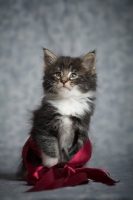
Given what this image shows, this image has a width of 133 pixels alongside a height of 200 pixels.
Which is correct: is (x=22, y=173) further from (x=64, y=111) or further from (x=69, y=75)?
(x=69, y=75)

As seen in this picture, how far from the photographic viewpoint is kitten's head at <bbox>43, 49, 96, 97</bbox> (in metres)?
2.64

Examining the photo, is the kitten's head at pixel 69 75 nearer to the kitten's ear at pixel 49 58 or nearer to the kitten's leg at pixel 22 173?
the kitten's ear at pixel 49 58

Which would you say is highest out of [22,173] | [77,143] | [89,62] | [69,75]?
[89,62]

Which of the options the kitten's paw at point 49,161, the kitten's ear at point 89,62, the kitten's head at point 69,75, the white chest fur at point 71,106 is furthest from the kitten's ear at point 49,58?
the kitten's paw at point 49,161

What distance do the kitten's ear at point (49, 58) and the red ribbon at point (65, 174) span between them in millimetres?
630

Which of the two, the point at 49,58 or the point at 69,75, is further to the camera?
the point at 49,58

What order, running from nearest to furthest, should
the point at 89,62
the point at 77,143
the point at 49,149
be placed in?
the point at 49,149, the point at 77,143, the point at 89,62

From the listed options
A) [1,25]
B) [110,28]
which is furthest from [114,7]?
[1,25]

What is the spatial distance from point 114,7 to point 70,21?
19.0 inches

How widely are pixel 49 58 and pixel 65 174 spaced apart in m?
0.91

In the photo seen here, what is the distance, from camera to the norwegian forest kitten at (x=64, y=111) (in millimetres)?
2629

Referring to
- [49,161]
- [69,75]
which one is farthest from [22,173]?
[69,75]

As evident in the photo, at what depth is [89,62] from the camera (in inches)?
111

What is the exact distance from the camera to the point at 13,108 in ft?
12.3
